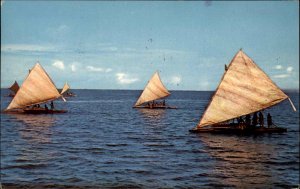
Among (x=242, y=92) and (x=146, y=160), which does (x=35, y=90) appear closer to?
(x=242, y=92)

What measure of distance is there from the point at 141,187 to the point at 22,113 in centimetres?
5710

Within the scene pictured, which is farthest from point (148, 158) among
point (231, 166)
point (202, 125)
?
point (202, 125)

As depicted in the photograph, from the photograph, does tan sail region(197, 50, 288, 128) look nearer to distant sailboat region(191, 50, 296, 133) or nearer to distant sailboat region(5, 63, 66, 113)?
distant sailboat region(191, 50, 296, 133)

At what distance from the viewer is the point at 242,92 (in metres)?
42.0

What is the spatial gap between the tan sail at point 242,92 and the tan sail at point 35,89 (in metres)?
36.1

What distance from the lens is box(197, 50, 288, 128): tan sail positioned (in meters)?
41.7

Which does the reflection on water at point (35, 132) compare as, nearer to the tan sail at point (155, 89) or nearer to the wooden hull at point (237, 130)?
the wooden hull at point (237, 130)

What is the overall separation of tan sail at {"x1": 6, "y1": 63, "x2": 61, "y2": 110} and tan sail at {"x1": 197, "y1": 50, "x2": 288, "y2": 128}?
36138mm

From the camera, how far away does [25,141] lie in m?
40.3

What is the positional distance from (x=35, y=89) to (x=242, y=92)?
1550 inches

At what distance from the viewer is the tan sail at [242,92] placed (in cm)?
4169

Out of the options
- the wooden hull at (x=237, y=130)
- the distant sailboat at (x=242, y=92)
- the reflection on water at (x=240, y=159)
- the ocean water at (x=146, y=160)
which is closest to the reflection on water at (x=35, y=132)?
the ocean water at (x=146, y=160)

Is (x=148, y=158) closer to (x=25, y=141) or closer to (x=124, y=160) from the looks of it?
(x=124, y=160)

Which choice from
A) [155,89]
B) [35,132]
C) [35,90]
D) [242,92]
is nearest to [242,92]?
[242,92]
